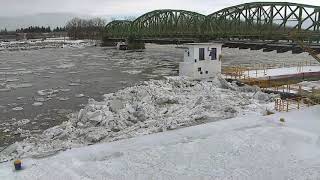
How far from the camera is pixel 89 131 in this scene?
19359 mm

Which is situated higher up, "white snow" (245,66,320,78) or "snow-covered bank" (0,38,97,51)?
"snow-covered bank" (0,38,97,51)

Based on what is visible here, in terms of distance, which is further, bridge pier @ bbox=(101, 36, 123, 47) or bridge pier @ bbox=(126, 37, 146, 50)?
bridge pier @ bbox=(101, 36, 123, 47)

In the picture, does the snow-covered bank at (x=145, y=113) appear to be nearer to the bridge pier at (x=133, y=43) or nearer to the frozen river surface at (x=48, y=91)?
the frozen river surface at (x=48, y=91)

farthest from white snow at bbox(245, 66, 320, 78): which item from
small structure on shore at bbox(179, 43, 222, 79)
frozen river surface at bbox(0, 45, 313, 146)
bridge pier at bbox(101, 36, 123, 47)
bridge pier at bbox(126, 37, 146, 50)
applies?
bridge pier at bbox(101, 36, 123, 47)

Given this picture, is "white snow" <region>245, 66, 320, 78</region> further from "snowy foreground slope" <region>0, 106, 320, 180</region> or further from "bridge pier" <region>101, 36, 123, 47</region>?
"bridge pier" <region>101, 36, 123, 47</region>

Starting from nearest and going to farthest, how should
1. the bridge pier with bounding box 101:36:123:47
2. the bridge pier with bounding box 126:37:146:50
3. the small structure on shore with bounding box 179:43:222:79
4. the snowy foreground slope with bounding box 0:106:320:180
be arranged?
the snowy foreground slope with bounding box 0:106:320:180
the small structure on shore with bounding box 179:43:222:79
the bridge pier with bounding box 126:37:146:50
the bridge pier with bounding box 101:36:123:47

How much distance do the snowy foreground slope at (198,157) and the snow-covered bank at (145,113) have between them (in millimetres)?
1637

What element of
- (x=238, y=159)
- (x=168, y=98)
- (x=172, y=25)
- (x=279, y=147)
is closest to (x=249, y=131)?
(x=279, y=147)

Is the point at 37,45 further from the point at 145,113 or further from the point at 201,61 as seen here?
the point at 145,113

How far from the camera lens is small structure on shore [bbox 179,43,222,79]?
34406mm

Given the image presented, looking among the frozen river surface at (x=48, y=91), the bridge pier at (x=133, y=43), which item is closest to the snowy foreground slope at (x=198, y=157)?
the frozen river surface at (x=48, y=91)

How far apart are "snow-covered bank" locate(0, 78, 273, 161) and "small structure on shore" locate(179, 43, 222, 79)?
4679 mm

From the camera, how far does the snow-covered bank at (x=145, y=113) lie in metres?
18.1

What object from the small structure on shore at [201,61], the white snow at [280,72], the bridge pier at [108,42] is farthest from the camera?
the bridge pier at [108,42]
